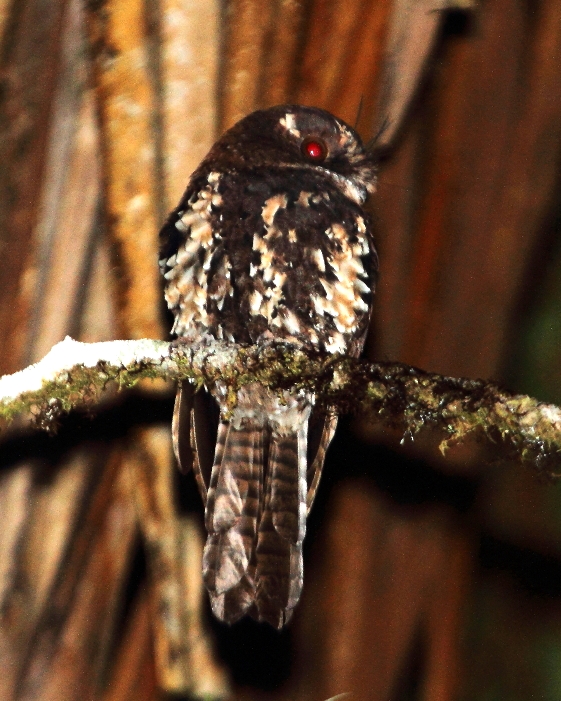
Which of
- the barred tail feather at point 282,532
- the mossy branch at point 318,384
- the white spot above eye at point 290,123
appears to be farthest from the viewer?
the white spot above eye at point 290,123

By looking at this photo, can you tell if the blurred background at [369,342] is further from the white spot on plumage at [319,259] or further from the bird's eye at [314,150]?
the white spot on plumage at [319,259]

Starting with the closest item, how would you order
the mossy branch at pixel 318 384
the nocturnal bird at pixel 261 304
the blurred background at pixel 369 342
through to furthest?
the mossy branch at pixel 318 384, the nocturnal bird at pixel 261 304, the blurred background at pixel 369 342

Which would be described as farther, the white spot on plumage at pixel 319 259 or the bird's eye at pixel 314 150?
the bird's eye at pixel 314 150

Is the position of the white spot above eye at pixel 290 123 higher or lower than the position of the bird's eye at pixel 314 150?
higher

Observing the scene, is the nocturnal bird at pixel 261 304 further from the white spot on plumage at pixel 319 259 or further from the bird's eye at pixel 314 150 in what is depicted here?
the bird's eye at pixel 314 150

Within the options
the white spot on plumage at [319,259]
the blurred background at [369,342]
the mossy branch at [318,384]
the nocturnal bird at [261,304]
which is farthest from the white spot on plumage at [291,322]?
the blurred background at [369,342]

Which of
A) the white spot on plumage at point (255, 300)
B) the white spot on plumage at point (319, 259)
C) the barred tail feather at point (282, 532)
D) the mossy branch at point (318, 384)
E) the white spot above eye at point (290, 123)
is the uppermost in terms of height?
the white spot above eye at point (290, 123)
